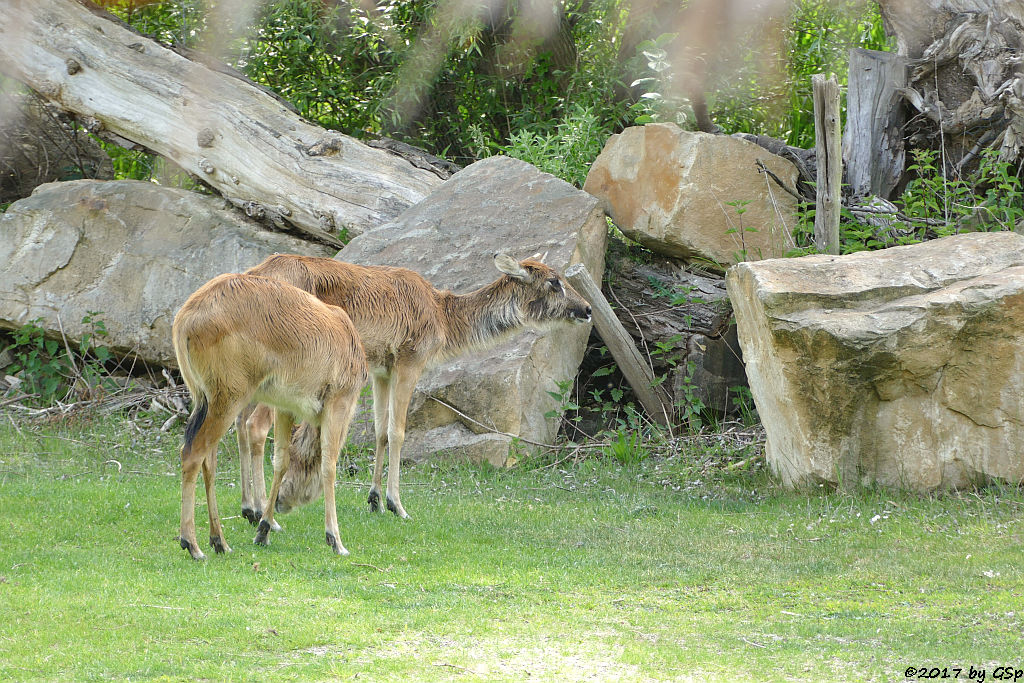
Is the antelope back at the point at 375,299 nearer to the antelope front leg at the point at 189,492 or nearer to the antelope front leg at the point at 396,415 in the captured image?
the antelope front leg at the point at 396,415

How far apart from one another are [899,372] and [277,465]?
482 centimetres

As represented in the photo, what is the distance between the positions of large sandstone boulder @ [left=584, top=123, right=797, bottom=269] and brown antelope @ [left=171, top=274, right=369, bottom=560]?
18.8ft

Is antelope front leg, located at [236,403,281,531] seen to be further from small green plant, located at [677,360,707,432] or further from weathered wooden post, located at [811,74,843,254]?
weathered wooden post, located at [811,74,843,254]

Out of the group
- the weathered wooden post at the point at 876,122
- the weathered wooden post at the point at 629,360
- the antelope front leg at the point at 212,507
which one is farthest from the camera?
the weathered wooden post at the point at 876,122

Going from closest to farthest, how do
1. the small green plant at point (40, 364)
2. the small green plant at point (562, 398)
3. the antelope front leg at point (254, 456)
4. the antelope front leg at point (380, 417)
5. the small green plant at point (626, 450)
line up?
the antelope front leg at point (254, 456) < the antelope front leg at point (380, 417) < the small green plant at point (626, 450) < the small green plant at point (562, 398) < the small green plant at point (40, 364)

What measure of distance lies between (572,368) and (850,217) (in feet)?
11.5

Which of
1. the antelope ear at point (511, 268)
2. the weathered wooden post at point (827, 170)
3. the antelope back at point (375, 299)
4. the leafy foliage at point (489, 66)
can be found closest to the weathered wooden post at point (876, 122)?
the weathered wooden post at point (827, 170)

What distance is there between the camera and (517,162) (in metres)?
13.0

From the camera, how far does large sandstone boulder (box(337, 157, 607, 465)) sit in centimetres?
1050

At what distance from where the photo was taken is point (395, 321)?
8.91m

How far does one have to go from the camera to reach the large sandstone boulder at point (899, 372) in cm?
831

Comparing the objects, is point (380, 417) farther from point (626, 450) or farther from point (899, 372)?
point (899, 372)

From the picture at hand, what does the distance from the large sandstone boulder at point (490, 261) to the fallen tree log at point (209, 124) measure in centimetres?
110

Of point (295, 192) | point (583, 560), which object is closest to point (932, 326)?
point (583, 560)
